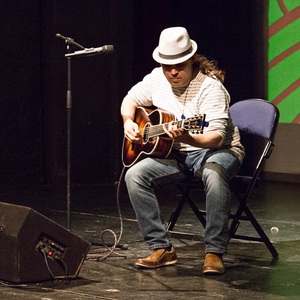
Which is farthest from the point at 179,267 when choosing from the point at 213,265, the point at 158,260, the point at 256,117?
the point at 256,117

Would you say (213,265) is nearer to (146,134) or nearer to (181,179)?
(181,179)

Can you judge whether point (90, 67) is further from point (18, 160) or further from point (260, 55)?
point (260, 55)

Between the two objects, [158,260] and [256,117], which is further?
[256,117]

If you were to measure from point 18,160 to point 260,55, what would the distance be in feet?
10.0

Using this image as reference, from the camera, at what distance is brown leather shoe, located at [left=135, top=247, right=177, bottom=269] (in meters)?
2.87

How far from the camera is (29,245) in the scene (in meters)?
2.34

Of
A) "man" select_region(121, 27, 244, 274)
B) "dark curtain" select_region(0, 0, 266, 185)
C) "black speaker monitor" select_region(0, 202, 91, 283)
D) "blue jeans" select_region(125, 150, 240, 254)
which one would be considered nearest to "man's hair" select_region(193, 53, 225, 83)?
"man" select_region(121, 27, 244, 274)

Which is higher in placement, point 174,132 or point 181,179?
point 174,132

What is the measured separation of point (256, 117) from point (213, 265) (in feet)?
3.16

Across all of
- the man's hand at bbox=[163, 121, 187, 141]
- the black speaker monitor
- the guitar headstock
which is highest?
the guitar headstock

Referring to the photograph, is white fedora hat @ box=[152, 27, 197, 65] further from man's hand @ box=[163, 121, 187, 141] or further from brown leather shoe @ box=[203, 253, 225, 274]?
brown leather shoe @ box=[203, 253, 225, 274]

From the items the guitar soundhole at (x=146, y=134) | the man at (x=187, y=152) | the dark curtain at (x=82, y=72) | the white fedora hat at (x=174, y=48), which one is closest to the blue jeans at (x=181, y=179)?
the man at (x=187, y=152)

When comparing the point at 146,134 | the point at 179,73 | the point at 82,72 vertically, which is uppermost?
the point at 179,73

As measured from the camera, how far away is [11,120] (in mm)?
6043
